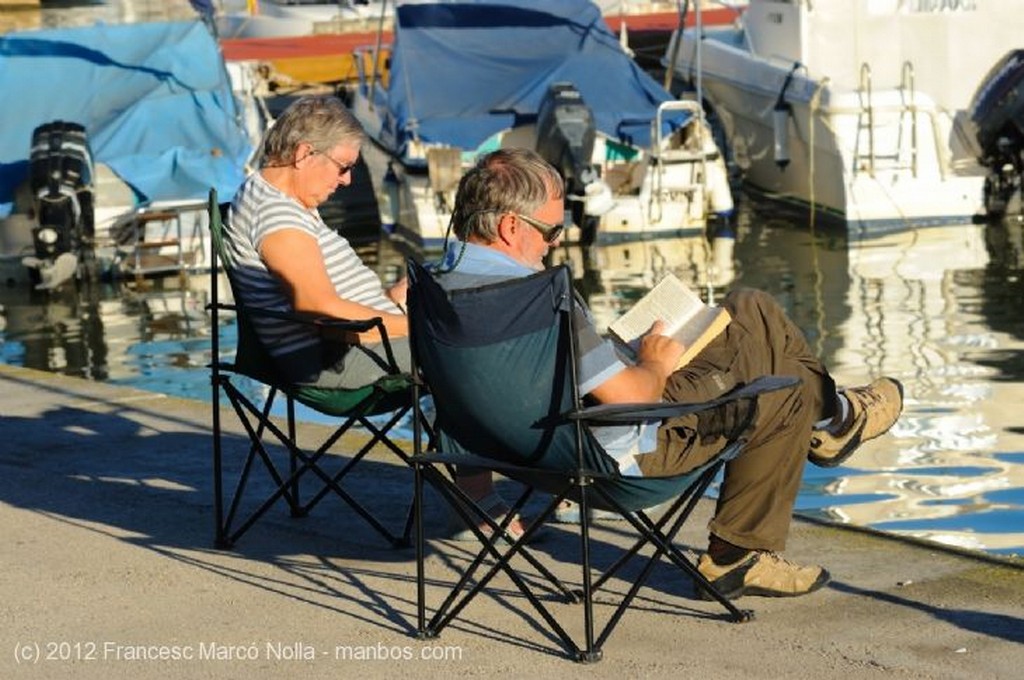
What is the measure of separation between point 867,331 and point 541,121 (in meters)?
6.65

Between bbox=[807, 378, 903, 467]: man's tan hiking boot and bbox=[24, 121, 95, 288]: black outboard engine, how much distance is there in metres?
13.0

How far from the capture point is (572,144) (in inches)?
767

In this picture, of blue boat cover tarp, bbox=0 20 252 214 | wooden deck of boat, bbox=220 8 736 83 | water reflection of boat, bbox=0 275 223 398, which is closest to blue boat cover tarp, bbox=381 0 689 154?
blue boat cover tarp, bbox=0 20 252 214

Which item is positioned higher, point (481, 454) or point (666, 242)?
point (481, 454)

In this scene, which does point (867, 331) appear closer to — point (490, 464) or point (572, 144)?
point (572, 144)

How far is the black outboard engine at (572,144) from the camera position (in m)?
19.5

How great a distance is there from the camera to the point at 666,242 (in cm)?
2023

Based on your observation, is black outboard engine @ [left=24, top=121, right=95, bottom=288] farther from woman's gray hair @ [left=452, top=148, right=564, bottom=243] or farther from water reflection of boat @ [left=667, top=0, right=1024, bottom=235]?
woman's gray hair @ [left=452, top=148, right=564, bottom=243]

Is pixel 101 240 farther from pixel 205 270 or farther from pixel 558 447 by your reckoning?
pixel 558 447

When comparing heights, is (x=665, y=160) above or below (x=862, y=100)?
below

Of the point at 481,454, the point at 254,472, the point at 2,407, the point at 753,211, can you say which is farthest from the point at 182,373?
the point at 753,211

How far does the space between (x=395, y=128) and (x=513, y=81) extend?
143 cm

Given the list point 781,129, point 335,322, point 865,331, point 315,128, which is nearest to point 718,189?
point 781,129

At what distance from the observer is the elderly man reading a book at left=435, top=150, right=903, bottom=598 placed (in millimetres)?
5031
